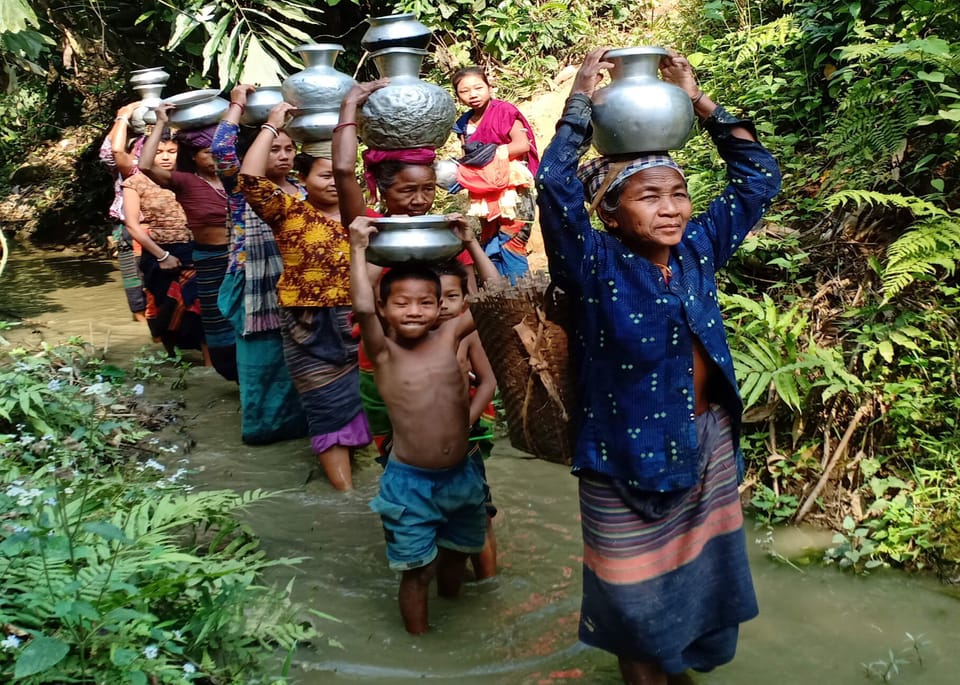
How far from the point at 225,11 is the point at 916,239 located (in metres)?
6.42

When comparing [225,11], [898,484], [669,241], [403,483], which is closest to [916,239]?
[898,484]

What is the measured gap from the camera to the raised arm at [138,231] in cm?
682

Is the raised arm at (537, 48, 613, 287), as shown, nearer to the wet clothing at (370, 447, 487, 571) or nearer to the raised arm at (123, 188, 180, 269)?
the wet clothing at (370, 447, 487, 571)

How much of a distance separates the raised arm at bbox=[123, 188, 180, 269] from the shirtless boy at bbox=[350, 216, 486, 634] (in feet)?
13.3

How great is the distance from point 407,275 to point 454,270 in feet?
0.93

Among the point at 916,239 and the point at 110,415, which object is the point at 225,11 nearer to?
the point at 110,415

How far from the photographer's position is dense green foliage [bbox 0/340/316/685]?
251cm

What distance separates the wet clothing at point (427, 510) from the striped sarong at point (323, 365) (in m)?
1.46

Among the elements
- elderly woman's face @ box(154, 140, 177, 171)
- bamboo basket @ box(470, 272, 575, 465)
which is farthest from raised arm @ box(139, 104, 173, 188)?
bamboo basket @ box(470, 272, 575, 465)

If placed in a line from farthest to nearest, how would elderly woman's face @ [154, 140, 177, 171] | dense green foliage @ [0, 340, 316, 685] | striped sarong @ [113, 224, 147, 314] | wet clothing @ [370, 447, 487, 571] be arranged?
striped sarong @ [113, 224, 147, 314] < elderly woman's face @ [154, 140, 177, 171] < wet clothing @ [370, 447, 487, 571] < dense green foliage @ [0, 340, 316, 685]

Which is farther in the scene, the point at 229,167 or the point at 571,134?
the point at 229,167

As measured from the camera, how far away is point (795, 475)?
410 centimetres

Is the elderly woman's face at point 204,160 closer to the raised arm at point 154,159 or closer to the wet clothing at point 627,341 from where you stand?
the raised arm at point 154,159

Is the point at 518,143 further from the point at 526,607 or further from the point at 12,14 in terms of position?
the point at 526,607
